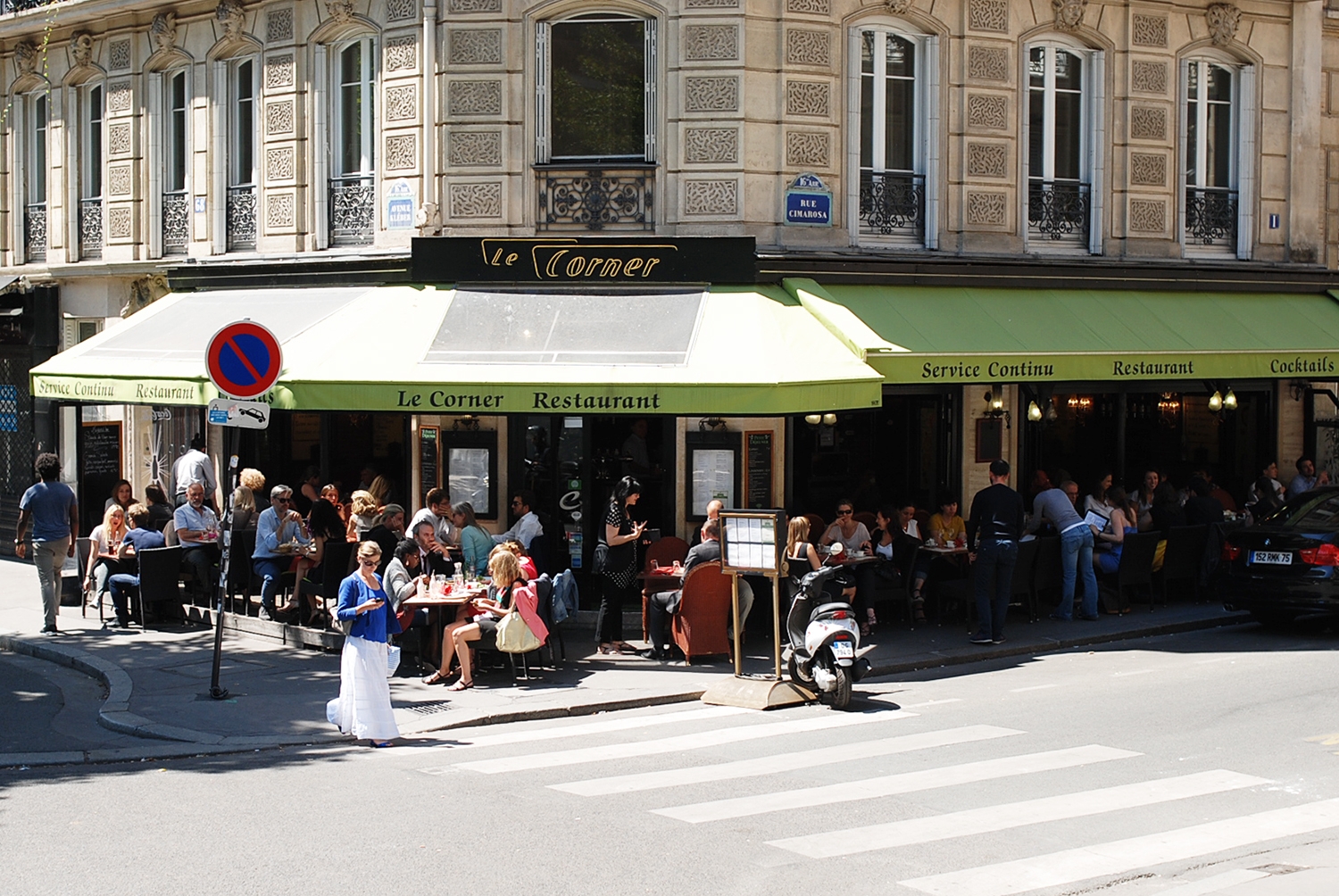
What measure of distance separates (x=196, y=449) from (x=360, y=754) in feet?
26.9

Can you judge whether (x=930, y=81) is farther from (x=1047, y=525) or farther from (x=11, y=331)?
(x=11, y=331)

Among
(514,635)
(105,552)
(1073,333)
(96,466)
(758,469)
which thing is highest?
(1073,333)

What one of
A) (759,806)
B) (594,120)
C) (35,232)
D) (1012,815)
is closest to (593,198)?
(594,120)

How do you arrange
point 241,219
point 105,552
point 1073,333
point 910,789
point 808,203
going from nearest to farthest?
point 910,789
point 808,203
point 105,552
point 1073,333
point 241,219

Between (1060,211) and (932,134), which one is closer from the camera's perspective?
(932,134)

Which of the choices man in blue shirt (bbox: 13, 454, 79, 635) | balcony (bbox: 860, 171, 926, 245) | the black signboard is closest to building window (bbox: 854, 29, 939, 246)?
balcony (bbox: 860, 171, 926, 245)

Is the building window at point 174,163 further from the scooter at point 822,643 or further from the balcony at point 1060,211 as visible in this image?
the scooter at point 822,643

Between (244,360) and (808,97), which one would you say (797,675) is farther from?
(808,97)

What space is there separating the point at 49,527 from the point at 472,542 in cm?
444

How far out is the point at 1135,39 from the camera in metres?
18.0

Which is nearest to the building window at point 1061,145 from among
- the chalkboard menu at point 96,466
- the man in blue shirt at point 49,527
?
the man in blue shirt at point 49,527

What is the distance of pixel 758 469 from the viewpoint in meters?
15.7

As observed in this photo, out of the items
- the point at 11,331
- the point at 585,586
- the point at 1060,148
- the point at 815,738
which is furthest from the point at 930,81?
the point at 11,331

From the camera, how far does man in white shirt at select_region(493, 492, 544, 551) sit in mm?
14789
